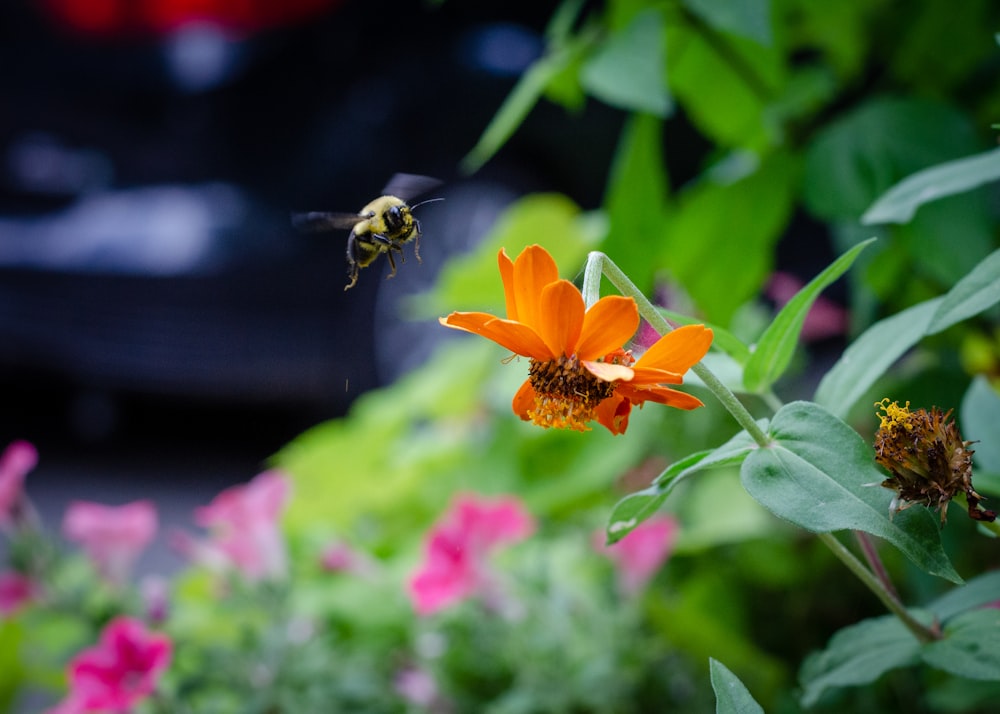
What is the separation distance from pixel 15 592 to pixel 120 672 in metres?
0.32

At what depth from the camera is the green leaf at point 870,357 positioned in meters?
0.57

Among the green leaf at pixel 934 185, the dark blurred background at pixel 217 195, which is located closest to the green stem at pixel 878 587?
the green leaf at pixel 934 185

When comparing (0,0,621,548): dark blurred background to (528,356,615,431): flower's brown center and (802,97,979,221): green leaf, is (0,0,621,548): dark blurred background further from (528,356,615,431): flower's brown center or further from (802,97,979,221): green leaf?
(528,356,615,431): flower's brown center

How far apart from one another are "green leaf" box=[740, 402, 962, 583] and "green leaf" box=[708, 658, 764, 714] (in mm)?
77

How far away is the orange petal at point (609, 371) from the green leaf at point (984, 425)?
323 millimetres

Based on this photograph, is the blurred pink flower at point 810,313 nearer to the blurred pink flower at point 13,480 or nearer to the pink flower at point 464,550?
the pink flower at point 464,550

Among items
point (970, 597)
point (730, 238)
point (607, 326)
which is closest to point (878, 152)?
point (730, 238)

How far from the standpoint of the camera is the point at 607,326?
46 centimetres

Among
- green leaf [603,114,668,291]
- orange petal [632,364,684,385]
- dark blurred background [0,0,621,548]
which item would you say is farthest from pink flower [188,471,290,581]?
dark blurred background [0,0,621,548]

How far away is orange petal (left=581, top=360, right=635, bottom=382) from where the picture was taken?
1.41 ft

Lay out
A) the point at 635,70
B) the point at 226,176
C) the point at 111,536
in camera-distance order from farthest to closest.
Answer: the point at 226,176, the point at 111,536, the point at 635,70

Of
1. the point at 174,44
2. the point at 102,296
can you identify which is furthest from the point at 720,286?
the point at 102,296

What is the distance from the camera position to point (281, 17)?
2955 mm

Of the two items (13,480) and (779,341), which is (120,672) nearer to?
(13,480)
